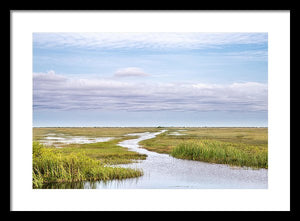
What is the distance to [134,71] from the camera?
27.4ft

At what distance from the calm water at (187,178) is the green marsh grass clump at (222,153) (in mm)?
369

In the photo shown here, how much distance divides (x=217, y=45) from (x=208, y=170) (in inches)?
144

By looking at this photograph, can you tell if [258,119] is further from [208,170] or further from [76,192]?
[76,192]

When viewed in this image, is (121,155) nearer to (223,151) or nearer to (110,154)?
(110,154)

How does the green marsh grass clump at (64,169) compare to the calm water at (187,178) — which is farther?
the calm water at (187,178)

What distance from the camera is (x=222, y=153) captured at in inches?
377

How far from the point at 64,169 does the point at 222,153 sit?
5.25 m

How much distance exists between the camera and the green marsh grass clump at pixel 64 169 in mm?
6695

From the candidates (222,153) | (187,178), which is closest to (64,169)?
(187,178)

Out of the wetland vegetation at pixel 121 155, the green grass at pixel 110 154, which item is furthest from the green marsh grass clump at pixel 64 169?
the green grass at pixel 110 154

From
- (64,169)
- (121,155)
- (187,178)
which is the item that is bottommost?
(187,178)

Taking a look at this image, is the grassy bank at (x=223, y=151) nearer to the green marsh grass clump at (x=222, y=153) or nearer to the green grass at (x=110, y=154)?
the green marsh grass clump at (x=222, y=153)
